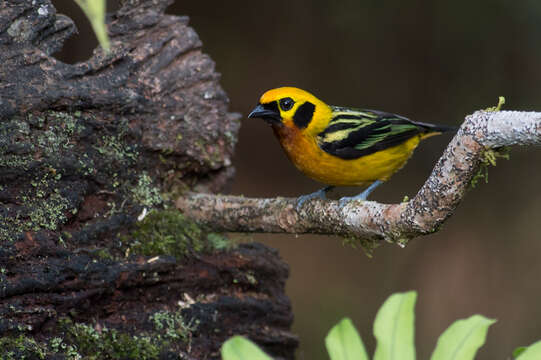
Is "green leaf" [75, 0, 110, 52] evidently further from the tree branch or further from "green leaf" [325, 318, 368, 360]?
the tree branch

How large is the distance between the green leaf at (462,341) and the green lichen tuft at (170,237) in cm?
202

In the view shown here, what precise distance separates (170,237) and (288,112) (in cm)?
114

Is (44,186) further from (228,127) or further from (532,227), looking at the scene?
(532,227)

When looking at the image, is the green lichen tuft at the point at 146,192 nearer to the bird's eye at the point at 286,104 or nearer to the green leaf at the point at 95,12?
the bird's eye at the point at 286,104

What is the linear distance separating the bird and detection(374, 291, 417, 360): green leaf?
215 centimetres

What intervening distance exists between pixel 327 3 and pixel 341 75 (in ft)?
2.43

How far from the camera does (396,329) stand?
1377 mm

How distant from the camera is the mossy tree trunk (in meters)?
2.68

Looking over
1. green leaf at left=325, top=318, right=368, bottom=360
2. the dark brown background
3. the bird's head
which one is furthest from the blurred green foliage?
the dark brown background

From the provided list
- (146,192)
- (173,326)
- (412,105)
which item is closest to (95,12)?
(173,326)

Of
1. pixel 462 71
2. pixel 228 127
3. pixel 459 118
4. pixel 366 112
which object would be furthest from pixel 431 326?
pixel 228 127

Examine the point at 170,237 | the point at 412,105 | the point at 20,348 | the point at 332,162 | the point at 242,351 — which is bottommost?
the point at 20,348

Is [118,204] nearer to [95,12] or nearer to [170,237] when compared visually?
[170,237]

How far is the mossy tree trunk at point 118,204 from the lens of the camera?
105 inches
